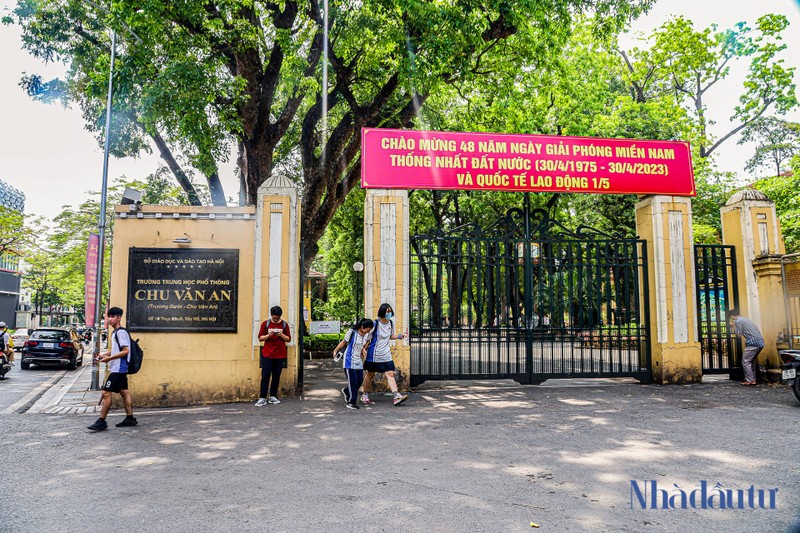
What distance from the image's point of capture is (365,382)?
337 inches

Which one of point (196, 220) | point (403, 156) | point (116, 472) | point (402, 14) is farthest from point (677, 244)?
point (116, 472)

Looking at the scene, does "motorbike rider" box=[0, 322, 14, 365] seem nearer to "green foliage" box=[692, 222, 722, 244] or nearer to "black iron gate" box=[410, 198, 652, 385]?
"black iron gate" box=[410, 198, 652, 385]

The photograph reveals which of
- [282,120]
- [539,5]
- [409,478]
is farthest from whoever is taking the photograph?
[282,120]

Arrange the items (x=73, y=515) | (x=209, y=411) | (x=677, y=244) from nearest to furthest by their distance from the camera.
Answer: (x=73, y=515), (x=209, y=411), (x=677, y=244)

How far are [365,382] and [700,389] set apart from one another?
623 cm

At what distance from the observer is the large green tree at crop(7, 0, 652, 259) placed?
38.2ft

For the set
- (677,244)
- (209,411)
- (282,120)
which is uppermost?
(282,120)

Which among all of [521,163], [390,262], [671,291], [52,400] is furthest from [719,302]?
[52,400]

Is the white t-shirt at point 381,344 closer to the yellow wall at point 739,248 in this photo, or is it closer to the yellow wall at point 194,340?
the yellow wall at point 194,340

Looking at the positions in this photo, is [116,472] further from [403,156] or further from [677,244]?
[677,244]

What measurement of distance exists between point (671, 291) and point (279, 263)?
7.63m

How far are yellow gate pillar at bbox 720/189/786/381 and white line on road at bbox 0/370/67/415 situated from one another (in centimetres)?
1395

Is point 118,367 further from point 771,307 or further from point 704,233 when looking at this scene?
point 704,233

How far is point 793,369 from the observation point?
26.3ft
